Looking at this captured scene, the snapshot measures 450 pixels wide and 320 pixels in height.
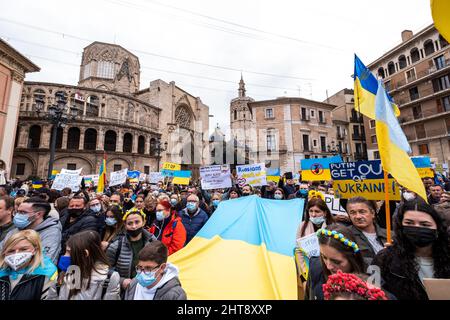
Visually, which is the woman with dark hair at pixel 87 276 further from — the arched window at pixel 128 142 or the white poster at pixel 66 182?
the arched window at pixel 128 142

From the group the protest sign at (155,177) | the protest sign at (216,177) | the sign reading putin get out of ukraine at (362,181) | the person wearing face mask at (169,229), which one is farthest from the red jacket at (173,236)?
the protest sign at (155,177)

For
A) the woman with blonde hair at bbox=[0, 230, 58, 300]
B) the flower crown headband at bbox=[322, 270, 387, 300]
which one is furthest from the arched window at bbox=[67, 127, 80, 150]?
the flower crown headband at bbox=[322, 270, 387, 300]

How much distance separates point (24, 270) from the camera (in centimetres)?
197

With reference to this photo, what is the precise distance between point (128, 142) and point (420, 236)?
117ft

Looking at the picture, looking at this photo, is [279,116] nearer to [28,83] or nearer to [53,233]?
[53,233]

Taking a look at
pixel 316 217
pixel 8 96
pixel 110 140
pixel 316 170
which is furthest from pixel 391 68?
pixel 8 96

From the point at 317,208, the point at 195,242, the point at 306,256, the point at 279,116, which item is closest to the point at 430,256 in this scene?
the point at 306,256

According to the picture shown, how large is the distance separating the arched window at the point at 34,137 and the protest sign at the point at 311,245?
35627mm

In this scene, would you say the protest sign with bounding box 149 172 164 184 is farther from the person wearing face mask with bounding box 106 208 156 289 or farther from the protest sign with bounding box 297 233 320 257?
the protest sign with bounding box 297 233 320 257

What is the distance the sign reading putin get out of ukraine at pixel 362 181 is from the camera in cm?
415

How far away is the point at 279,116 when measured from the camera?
103ft

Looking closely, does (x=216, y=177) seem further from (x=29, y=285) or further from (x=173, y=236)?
(x=29, y=285)

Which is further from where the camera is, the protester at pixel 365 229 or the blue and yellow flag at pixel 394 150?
the blue and yellow flag at pixel 394 150
